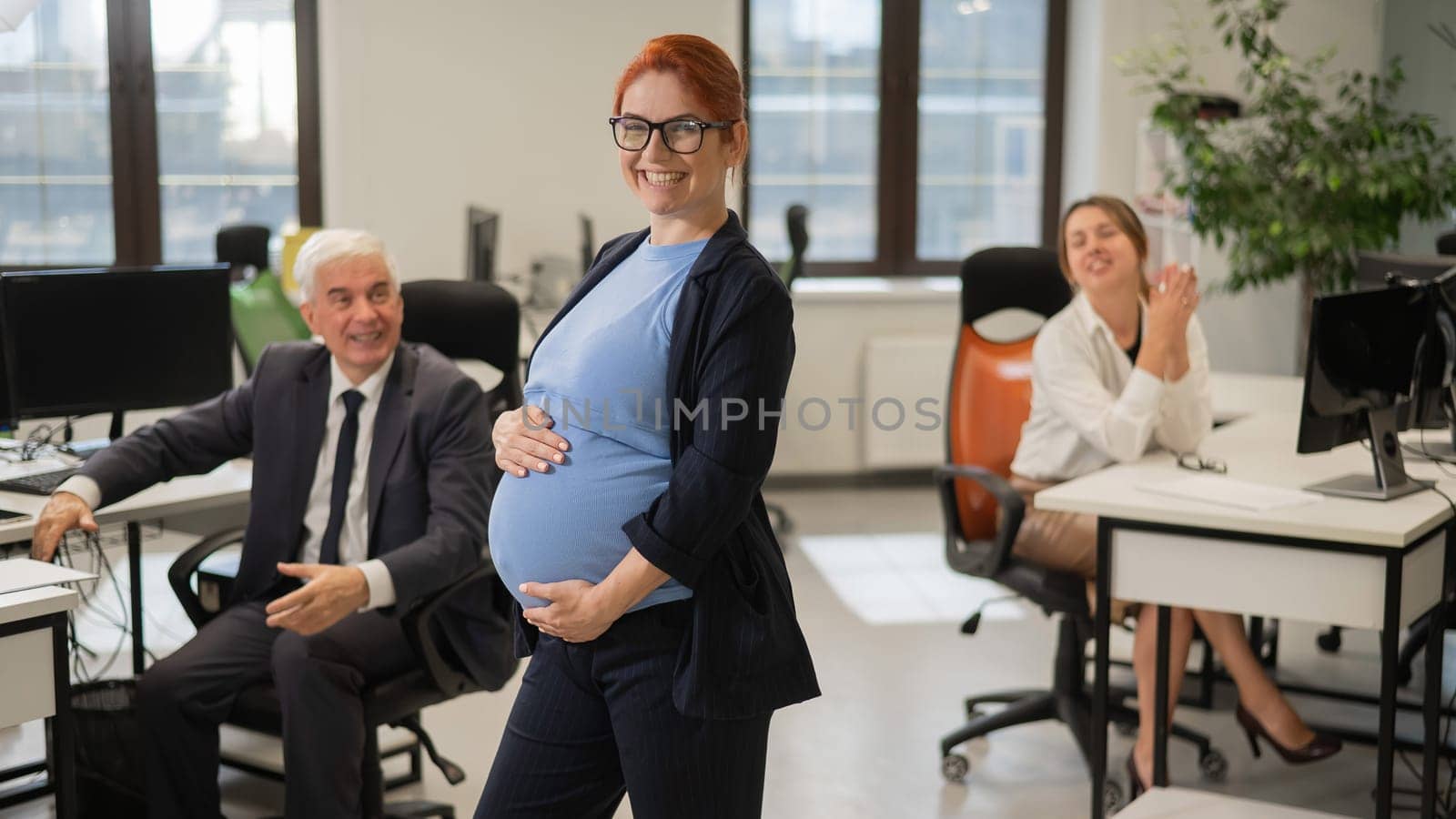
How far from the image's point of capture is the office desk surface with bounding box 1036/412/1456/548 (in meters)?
2.66

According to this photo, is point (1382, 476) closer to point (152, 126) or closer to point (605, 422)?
point (605, 422)

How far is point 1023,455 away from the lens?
343 centimetres

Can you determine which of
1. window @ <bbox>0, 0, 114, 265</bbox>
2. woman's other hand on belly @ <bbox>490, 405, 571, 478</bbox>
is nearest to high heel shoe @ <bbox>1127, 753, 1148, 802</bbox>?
woman's other hand on belly @ <bbox>490, 405, 571, 478</bbox>

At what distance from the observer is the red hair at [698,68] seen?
166 cm

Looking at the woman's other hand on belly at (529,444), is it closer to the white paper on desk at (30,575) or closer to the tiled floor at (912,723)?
the white paper on desk at (30,575)

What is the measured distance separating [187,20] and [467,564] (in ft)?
13.5

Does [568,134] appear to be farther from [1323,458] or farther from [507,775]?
[507,775]

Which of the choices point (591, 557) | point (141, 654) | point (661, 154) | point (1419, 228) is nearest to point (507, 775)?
point (591, 557)

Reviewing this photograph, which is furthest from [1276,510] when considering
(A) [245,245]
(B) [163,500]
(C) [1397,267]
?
(A) [245,245]

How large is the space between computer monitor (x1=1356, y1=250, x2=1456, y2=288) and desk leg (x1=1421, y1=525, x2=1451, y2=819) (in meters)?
0.94

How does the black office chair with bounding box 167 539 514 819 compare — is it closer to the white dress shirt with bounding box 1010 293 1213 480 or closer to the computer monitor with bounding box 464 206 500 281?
the white dress shirt with bounding box 1010 293 1213 480

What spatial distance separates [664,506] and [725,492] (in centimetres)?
7

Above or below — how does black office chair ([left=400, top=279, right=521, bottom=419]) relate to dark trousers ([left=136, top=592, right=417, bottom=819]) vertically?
above

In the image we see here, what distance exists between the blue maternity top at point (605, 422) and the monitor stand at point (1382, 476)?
69.0 inches
